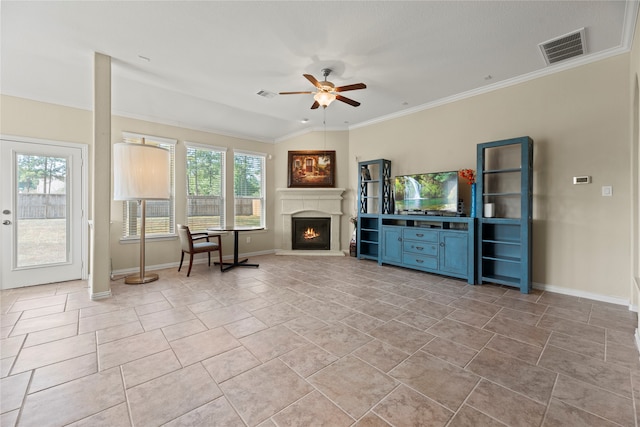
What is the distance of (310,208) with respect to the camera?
6.32 m

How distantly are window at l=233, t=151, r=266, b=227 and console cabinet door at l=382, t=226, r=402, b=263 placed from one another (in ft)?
9.87

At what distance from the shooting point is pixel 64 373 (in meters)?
1.86

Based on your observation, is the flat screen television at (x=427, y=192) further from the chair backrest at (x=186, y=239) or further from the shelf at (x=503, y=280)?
the chair backrest at (x=186, y=239)

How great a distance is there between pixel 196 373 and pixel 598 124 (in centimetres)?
482

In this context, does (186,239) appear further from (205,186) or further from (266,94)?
(266,94)

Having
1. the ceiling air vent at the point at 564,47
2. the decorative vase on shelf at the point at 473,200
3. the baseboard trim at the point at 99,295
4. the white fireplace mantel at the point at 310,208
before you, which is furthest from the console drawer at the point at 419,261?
the baseboard trim at the point at 99,295

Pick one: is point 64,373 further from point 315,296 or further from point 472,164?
point 472,164

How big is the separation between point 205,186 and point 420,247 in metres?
4.32

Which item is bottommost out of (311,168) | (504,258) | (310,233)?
(504,258)

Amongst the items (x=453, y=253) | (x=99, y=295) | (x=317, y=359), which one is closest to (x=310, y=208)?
(x=453, y=253)

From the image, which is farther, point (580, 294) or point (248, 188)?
point (248, 188)

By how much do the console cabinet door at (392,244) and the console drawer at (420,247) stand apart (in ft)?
0.44

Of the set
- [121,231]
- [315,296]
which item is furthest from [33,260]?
[315,296]

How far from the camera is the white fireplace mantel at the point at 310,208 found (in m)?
6.20
